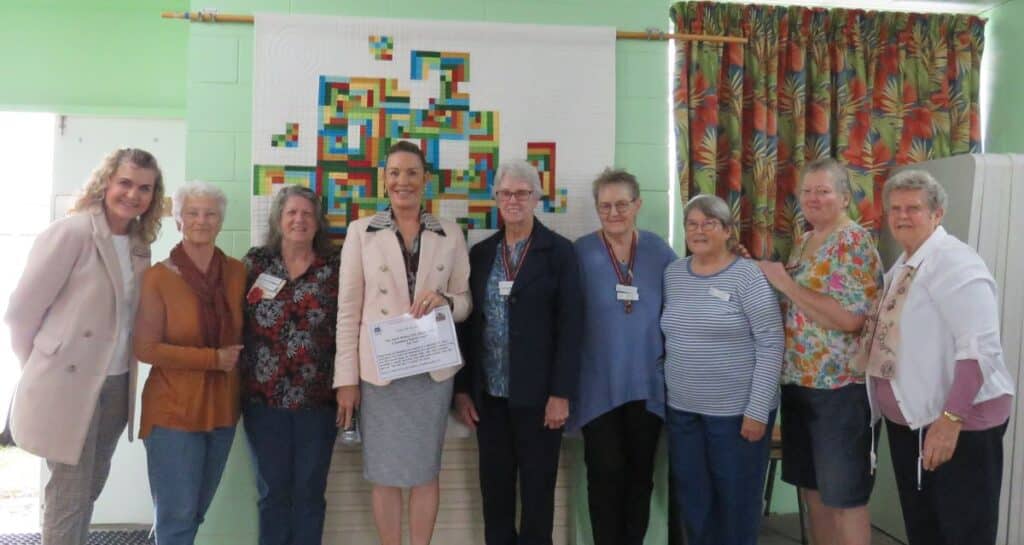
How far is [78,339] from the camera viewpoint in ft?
6.21

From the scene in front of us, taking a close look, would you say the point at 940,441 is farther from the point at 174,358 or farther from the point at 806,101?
the point at 174,358

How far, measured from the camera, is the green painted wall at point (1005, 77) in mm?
3110

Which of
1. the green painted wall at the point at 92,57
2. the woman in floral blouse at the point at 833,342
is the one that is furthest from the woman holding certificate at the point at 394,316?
the green painted wall at the point at 92,57

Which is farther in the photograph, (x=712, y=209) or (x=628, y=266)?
(x=628, y=266)

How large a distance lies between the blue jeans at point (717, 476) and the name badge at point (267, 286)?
1.43m

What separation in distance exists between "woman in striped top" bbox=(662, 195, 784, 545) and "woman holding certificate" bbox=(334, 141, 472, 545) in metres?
0.78

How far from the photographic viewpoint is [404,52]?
2.62 metres

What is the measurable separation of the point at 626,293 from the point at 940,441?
3.32ft

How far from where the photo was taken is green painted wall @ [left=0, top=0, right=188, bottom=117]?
10.2 feet

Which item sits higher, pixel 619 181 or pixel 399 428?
pixel 619 181

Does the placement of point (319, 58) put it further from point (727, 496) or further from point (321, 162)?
point (727, 496)

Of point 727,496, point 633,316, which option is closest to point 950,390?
point 727,496

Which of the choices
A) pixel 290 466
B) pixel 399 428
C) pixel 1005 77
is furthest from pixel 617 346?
pixel 1005 77

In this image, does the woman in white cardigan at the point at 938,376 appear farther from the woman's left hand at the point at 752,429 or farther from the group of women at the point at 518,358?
the woman's left hand at the point at 752,429
